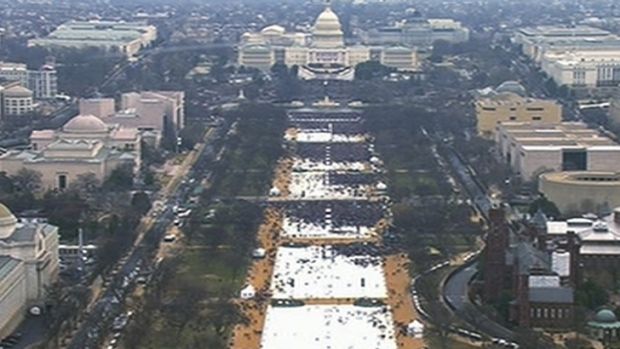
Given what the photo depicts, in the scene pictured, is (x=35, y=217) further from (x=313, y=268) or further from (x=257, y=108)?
(x=257, y=108)

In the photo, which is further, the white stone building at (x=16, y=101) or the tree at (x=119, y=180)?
the white stone building at (x=16, y=101)

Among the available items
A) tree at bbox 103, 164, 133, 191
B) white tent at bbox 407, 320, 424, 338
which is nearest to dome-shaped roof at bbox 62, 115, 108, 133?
tree at bbox 103, 164, 133, 191

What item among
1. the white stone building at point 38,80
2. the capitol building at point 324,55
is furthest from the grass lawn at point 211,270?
the capitol building at point 324,55

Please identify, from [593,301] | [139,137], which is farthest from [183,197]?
[593,301]

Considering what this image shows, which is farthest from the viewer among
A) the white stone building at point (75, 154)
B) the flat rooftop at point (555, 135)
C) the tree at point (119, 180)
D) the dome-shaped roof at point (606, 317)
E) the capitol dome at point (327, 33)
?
the capitol dome at point (327, 33)

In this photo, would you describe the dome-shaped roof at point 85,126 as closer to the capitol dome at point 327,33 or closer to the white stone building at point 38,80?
the white stone building at point 38,80

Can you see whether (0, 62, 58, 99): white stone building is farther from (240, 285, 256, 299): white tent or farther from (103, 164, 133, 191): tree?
(240, 285, 256, 299): white tent

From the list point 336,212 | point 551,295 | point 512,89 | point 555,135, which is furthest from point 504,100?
point 551,295
